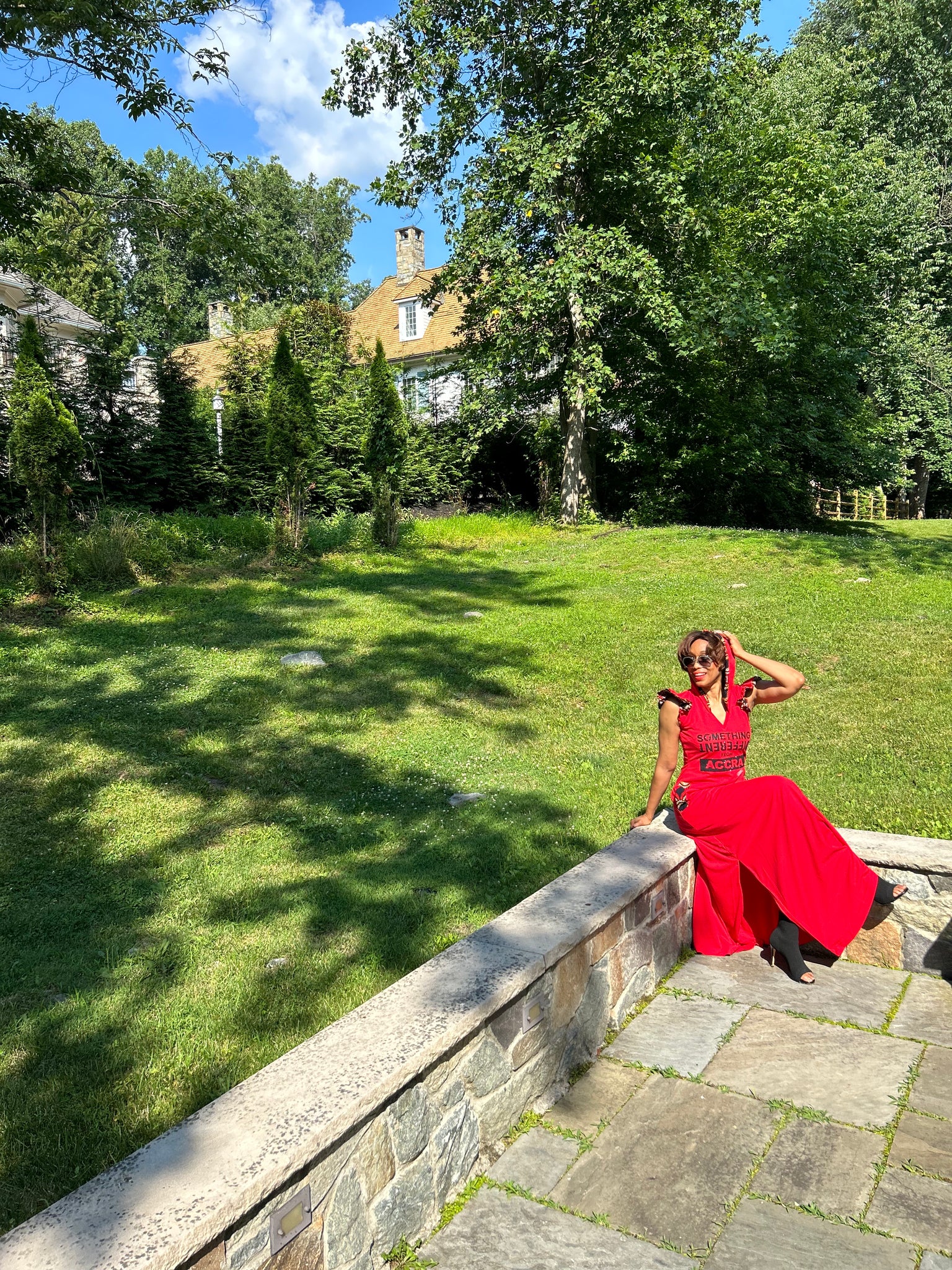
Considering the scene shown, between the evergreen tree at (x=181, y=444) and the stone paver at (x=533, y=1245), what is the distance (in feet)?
51.3

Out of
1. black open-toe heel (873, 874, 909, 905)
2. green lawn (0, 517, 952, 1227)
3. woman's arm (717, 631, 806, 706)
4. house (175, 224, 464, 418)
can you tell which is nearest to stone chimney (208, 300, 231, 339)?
house (175, 224, 464, 418)

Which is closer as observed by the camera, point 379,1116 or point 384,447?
point 379,1116

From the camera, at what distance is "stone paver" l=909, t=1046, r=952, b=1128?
288cm

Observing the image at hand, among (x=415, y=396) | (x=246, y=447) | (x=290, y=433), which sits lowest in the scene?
(x=290, y=433)

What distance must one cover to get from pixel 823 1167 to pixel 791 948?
124 cm

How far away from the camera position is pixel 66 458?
1072 centimetres

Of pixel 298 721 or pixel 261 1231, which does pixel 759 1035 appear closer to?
pixel 261 1231

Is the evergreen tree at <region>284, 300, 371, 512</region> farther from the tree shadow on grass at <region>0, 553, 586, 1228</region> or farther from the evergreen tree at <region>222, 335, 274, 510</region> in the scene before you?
the tree shadow on grass at <region>0, 553, 586, 1228</region>

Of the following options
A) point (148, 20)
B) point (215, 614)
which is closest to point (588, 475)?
point (215, 614)

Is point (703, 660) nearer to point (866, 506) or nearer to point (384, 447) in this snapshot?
point (384, 447)

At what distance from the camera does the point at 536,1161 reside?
2.73 meters

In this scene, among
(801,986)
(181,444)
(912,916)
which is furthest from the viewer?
(181,444)

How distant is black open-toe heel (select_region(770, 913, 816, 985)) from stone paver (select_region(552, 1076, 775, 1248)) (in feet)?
2.93

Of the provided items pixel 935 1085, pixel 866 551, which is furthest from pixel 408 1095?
pixel 866 551
